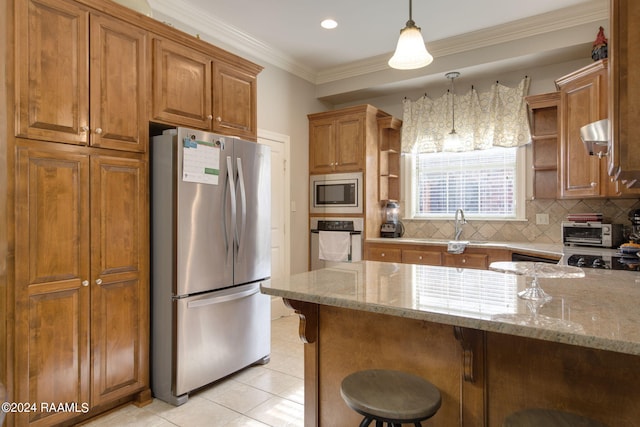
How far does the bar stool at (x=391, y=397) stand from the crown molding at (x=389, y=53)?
10.5 ft

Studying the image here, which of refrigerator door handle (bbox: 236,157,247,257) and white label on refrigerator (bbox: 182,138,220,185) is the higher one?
white label on refrigerator (bbox: 182,138,220,185)

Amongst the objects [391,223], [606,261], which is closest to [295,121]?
[391,223]

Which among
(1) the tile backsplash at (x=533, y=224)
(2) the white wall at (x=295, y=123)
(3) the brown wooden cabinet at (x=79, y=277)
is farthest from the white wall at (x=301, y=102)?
(3) the brown wooden cabinet at (x=79, y=277)

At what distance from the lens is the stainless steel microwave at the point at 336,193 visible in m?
4.38

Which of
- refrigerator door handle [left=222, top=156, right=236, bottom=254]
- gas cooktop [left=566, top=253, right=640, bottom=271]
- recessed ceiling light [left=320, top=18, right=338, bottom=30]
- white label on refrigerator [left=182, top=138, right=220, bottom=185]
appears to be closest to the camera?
gas cooktop [left=566, top=253, right=640, bottom=271]

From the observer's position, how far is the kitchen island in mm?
1092

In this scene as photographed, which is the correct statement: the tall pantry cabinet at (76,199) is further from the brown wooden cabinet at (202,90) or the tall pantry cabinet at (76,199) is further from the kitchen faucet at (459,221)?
the kitchen faucet at (459,221)

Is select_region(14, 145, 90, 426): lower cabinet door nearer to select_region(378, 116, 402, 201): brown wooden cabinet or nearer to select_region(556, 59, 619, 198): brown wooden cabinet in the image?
select_region(378, 116, 402, 201): brown wooden cabinet

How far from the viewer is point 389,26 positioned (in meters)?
3.56

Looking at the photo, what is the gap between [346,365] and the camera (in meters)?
1.66

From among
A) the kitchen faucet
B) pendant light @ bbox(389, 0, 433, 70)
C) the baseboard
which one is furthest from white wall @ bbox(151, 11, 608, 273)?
pendant light @ bbox(389, 0, 433, 70)

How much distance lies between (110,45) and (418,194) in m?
3.58

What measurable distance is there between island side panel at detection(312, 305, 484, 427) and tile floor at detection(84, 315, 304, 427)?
751 mm

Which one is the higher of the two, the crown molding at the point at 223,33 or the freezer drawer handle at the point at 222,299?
the crown molding at the point at 223,33
